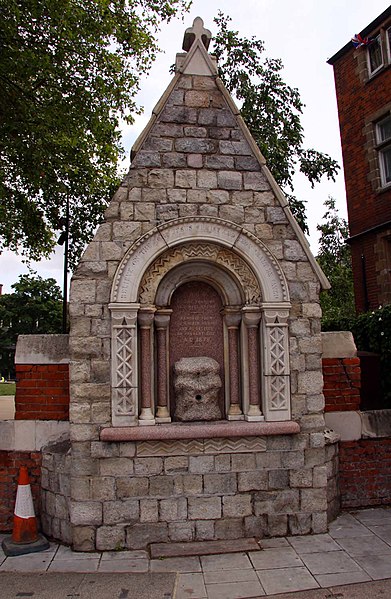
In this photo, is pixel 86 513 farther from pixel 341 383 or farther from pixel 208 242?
pixel 341 383

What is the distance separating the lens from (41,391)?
5723 mm

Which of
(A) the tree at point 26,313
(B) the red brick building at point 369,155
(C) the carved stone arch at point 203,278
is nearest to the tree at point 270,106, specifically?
(B) the red brick building at point 369,155

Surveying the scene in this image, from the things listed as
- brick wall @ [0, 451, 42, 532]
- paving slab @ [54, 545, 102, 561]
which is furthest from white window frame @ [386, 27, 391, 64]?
paving slab @ [54, 545, 102, 561]

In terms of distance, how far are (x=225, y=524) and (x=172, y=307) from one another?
8.16ft

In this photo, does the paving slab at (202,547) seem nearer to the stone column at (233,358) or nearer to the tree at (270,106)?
the stone column at (233,358)

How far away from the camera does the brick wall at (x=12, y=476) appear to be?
5617 mm

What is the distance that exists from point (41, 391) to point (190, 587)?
275 centimetres

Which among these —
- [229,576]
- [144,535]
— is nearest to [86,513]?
[144,535]

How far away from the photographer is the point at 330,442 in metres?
5.62

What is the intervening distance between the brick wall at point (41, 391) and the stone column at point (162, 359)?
111 centimetres

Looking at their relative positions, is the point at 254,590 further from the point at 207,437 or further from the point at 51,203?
the point at 51,203

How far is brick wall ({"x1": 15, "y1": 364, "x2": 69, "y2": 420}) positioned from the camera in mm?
5691

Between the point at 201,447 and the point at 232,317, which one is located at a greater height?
the point at 232,317

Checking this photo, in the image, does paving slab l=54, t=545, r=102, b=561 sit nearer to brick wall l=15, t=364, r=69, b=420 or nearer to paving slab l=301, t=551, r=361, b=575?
brick wall l=15, t=364, r=69, b=420
